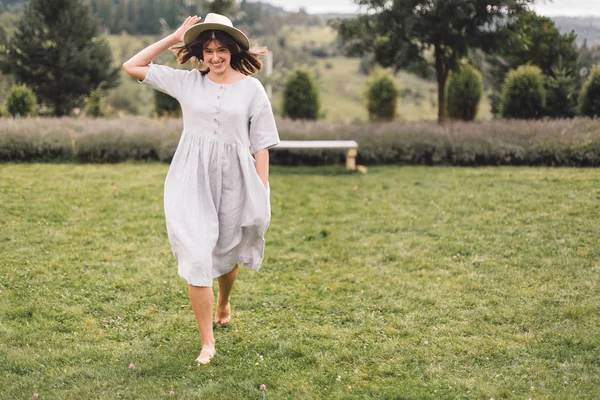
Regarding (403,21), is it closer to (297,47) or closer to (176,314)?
(176,314)

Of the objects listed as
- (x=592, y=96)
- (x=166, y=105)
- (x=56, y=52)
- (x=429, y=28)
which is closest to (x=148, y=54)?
(x=429, y=28)

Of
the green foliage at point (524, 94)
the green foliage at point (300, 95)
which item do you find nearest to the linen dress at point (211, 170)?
the green foliage at point (524, 94)

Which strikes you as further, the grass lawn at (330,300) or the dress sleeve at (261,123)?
the dress sleeve at (261,123)

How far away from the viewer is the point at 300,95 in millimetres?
16703

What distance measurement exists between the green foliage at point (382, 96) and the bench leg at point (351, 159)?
6.71 metres

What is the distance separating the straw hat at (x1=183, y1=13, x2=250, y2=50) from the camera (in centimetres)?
369

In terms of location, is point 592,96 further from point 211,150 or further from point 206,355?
point 206,355

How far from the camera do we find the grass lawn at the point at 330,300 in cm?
372

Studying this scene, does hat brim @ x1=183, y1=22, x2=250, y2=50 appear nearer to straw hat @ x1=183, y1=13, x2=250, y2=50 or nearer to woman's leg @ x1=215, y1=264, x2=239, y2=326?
straw hat @ x1=183, y1=13, x2=250, y2=50

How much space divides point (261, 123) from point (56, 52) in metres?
18.3

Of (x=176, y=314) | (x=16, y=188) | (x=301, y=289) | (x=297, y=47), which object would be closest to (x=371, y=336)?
(x=301, y=289)

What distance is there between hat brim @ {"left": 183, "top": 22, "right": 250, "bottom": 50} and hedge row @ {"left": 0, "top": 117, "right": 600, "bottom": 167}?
7.86 metres

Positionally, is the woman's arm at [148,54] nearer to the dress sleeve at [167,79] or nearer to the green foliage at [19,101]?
the dress sleeve at [167,79]

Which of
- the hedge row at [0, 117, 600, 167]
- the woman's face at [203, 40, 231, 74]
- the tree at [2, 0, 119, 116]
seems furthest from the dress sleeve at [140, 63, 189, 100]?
the tree at [2, 0, 119, 116]
